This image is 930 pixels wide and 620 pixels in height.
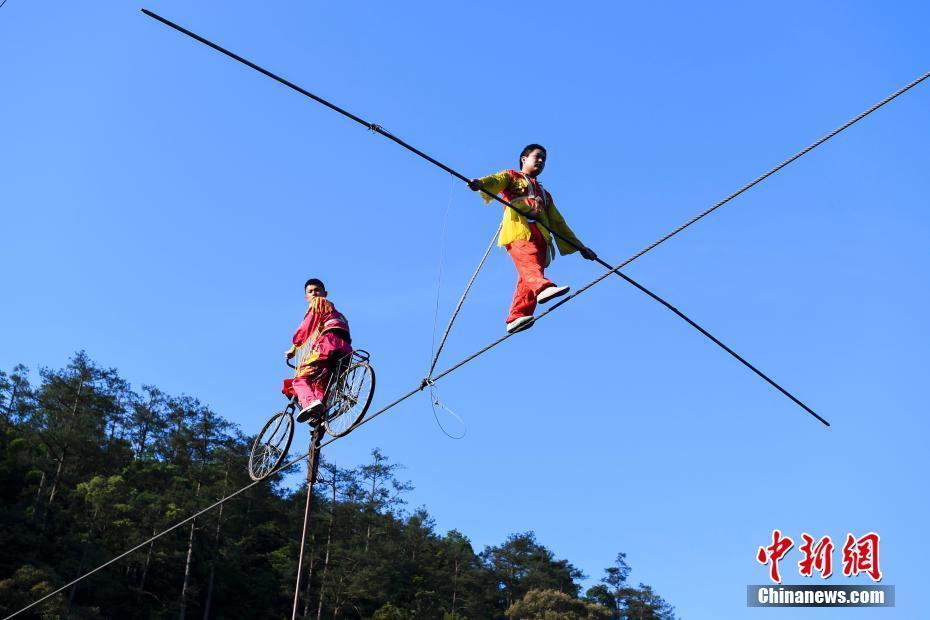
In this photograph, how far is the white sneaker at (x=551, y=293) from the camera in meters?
6.86

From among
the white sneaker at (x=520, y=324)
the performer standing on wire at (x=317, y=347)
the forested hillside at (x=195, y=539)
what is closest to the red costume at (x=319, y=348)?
the performer standing on wire at (x=317, y=347)

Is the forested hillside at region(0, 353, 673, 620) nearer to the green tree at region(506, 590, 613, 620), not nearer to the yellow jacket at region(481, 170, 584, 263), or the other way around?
the green tree at region(506, 590, 613, 620)

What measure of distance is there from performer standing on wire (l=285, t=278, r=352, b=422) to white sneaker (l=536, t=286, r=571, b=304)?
203 centimetres

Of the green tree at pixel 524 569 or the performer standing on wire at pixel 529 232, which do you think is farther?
the green tree at pixel 524 569

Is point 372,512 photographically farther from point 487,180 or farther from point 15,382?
point 487,180

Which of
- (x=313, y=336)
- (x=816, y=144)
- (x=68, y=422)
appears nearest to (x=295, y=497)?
(x=68, y=422)

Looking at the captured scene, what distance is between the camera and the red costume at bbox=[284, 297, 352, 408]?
8.36 m

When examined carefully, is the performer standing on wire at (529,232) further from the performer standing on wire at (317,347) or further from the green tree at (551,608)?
the green tree at (551,608)

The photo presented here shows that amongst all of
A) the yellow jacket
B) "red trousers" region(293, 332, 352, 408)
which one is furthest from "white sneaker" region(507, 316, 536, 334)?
"red trousers" region(293, 332, 352, 408)

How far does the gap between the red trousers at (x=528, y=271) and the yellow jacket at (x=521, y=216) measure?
0.04 m

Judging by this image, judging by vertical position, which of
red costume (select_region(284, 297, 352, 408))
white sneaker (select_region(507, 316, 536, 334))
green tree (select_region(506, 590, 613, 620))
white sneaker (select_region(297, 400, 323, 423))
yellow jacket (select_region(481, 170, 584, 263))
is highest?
green tree (select_region(506, 590, 613, 620))

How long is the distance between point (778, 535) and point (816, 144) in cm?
1618

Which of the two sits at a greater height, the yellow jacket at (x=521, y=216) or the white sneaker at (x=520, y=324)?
the yellow jacket at (x=521, y=216)

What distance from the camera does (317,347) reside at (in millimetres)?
8391
